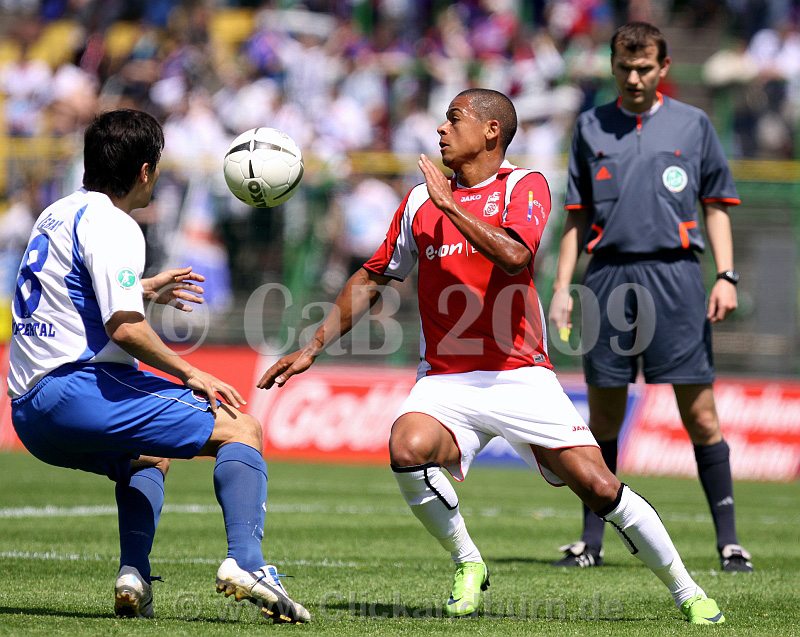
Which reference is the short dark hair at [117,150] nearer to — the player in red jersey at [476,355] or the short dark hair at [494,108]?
the player in red jersey at [476,355]

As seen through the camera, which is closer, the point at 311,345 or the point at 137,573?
the point at 137,573

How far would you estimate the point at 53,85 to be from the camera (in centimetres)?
1838

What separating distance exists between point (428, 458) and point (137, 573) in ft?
4.12

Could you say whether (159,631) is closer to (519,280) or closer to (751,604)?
(519,280)

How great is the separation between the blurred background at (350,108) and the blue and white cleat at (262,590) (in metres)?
10.0

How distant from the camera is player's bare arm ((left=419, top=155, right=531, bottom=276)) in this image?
4.64 meters

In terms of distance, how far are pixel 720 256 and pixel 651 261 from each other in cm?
40

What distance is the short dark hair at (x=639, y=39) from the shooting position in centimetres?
647

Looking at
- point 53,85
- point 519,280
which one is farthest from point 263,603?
point 53,85

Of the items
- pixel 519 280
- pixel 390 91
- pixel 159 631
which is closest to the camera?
pixel 159 631

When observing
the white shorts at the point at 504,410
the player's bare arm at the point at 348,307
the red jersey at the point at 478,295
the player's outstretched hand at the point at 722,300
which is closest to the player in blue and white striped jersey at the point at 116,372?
the player's bare arm at the point at 348,307

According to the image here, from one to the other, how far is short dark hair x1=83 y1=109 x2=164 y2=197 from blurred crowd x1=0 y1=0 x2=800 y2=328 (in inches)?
387

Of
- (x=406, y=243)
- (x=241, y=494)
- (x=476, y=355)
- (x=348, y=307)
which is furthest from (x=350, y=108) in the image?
(x=241, y=494)

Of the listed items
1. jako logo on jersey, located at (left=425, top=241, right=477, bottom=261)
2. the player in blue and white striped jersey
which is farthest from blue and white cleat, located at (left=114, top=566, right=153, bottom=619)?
jako logo on jersey, located at (left=425, top=241, right=477, bottom=261)
